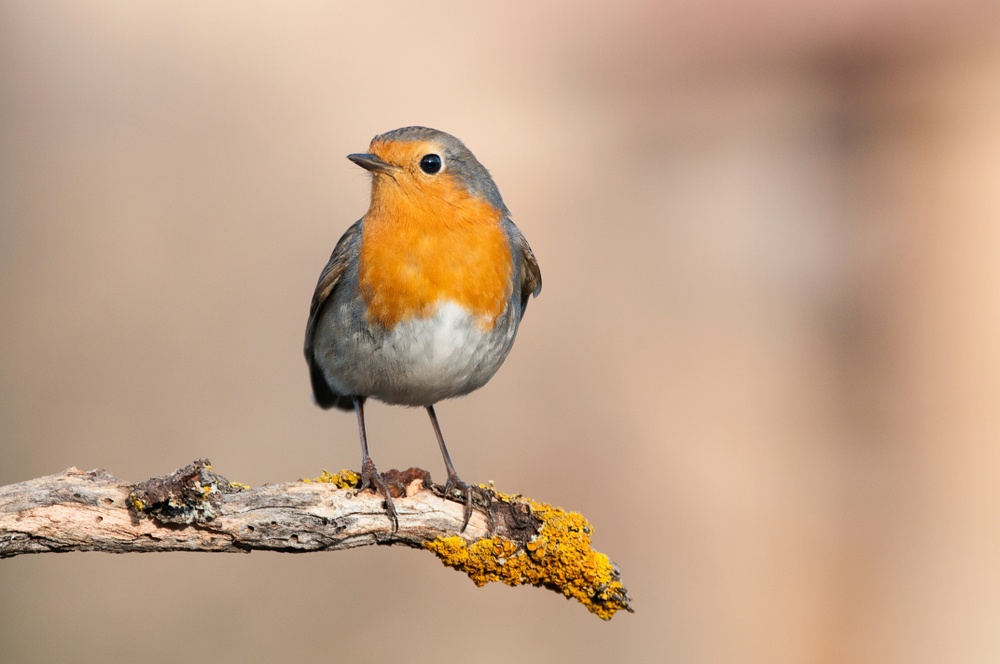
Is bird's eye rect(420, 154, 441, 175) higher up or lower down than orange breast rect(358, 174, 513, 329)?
higher up

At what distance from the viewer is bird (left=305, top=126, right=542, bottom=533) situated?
3.12 m

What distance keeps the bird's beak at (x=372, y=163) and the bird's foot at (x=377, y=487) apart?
3.10 ft

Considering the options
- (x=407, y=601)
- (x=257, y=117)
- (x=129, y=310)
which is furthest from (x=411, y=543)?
(x=257, y=117)

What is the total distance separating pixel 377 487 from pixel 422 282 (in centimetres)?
65

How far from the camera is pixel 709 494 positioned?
5.71 metres

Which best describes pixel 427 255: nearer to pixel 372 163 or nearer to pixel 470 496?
pixel 372 163

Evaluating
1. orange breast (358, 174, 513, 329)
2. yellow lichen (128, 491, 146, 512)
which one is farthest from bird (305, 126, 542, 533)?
yellow lichen (128, 491, 146, 512)

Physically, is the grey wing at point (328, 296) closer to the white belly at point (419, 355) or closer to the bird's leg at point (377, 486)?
the white belly at point (419, 355)

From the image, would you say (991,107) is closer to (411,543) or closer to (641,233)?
(641,233)

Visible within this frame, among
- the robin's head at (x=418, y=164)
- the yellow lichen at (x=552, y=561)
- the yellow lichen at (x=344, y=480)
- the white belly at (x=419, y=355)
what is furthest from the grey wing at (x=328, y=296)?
the yellow lichen at (x=552, y=561)

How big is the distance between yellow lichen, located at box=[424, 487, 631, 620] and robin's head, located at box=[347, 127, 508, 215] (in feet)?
3.52

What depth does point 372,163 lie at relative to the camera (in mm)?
3156

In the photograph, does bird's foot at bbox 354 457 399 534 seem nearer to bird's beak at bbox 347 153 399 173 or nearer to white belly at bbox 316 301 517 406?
white belly at bbox 316 301 517 406

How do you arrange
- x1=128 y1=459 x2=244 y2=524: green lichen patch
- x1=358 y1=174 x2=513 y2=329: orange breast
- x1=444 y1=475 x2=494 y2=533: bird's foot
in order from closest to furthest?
x1=128 y1=459 x2=244 y2=524: green lichen patch < x1=444 y1=475 x2=494 y2=533: bird's foot < x1=358 y1=174 x2=513 y2=329: orange breast
